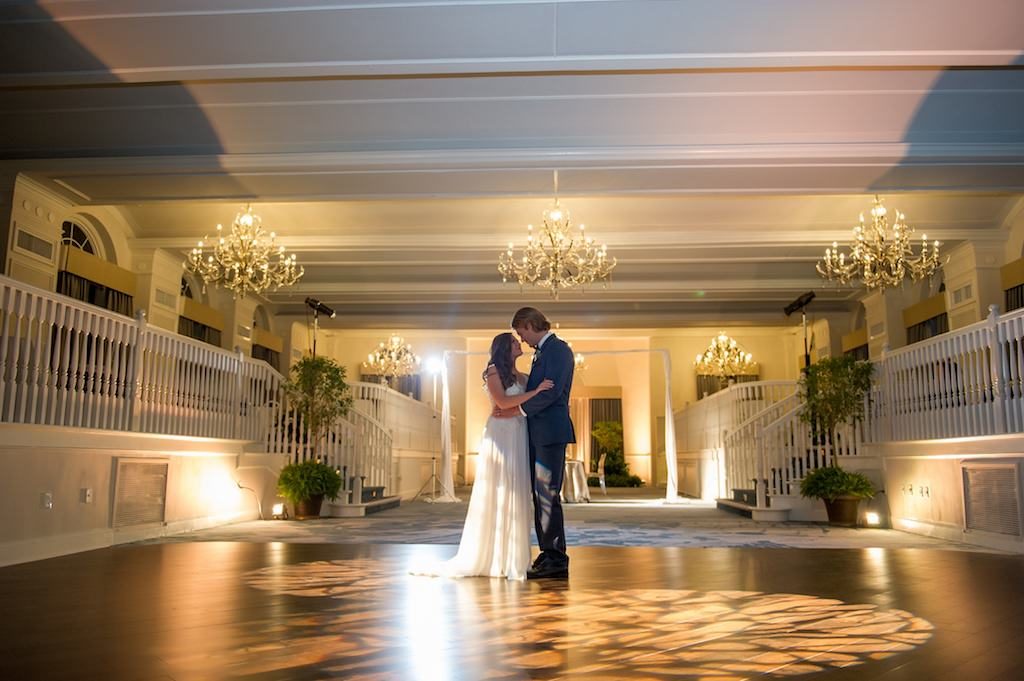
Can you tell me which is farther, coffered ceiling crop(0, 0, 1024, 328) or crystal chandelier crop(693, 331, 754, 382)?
crystal chandelier crop(693, 331, 754, 382)

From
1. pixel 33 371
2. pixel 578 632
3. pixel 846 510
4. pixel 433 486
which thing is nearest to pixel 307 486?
pixel 33 371

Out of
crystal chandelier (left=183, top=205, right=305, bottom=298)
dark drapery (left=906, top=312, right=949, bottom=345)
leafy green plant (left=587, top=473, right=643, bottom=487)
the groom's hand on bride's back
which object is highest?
crystal chandelier (left=183, top=205, right=305, bottom=298)

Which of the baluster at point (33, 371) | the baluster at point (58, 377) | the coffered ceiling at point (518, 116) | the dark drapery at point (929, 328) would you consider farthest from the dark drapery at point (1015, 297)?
the baluster at point (33, 371)

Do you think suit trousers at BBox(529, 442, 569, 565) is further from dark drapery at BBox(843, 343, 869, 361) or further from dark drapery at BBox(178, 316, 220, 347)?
dark drapery at BBox(843, 343, 869, 361)

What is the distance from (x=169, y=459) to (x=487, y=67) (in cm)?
487

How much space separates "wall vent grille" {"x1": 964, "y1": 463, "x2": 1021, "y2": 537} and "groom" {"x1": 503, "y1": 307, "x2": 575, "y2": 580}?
4.44 meters

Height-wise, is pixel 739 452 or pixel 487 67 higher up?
pixel 487 67

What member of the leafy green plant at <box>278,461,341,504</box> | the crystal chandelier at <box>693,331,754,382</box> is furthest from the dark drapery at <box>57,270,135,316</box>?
the crystal chandelier at <box>693,331,754,382</box>

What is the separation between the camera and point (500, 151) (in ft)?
26.0

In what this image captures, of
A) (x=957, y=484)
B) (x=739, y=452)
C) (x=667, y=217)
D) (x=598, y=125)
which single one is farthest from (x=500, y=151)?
(x=739, y=452)

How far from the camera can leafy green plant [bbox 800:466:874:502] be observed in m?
9.12

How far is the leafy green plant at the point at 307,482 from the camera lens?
975 centimetres

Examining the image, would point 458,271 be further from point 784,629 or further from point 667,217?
point 784,629

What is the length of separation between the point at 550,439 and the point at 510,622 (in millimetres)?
1477
